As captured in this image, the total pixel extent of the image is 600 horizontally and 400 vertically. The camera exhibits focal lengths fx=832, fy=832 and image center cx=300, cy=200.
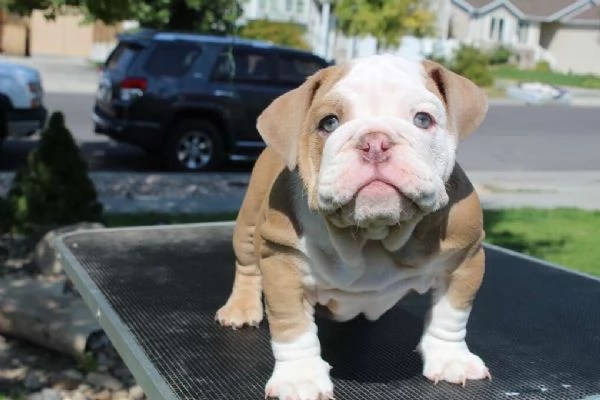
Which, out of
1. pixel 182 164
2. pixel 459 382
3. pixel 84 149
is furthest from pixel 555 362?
pixel 84 149

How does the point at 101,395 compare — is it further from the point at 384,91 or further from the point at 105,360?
the point at 384,91

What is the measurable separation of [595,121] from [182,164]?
16059 millimetres

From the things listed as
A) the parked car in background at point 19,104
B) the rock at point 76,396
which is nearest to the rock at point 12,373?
the rock at point 76,396

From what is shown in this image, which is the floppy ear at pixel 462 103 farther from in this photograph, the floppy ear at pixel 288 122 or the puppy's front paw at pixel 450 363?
the puppy's front paw at pixel 450 363

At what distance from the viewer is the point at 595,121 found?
23797 millimetres

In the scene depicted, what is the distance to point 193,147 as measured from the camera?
11.5 metres

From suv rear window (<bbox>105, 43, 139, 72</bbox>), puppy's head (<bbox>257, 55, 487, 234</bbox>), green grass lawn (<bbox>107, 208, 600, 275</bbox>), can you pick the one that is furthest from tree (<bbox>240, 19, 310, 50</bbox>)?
puppy's head (<bbox>257, 55, 487, 234</bbox>)

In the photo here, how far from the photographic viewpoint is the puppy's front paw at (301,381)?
2422 mm

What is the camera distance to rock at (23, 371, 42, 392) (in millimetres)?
4367

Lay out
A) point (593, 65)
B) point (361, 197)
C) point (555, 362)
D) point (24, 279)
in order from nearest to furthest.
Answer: point (361, 197), point (555, 362), point (24, 279), point (593, 65)

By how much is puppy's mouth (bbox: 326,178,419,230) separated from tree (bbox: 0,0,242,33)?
3548 millimetres

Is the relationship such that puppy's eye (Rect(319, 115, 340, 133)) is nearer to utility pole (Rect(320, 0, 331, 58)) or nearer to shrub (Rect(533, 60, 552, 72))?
utility pole (Rect(320, 0, 331, 58))

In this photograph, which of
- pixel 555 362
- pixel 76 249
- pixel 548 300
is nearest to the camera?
pixel 555 362

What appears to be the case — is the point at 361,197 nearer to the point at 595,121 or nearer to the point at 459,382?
the point at 459,382
